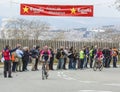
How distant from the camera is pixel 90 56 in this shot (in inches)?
1679

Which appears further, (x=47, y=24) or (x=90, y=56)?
(x=47, y=24)

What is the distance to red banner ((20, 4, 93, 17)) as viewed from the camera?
46469 millimetres

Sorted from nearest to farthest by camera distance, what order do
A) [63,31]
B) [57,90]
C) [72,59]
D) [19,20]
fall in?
[57,90] → [72,59] → [19,20] → [63,31]

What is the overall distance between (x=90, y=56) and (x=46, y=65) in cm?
1605

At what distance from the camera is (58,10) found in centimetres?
4650

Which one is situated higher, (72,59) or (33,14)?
(33,14)

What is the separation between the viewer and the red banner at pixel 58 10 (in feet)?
152

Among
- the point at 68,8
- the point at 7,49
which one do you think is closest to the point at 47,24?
the point at 68,8

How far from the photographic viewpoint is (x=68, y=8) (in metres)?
46.8

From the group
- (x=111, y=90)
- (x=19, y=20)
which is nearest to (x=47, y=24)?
(x=19, y=20)

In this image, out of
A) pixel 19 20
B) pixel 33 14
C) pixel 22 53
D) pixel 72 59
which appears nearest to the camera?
pixel 22 53

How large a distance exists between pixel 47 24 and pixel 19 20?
623cm

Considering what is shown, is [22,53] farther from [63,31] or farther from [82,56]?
[63,31]

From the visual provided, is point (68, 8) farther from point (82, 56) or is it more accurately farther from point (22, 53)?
point (22, 53)
